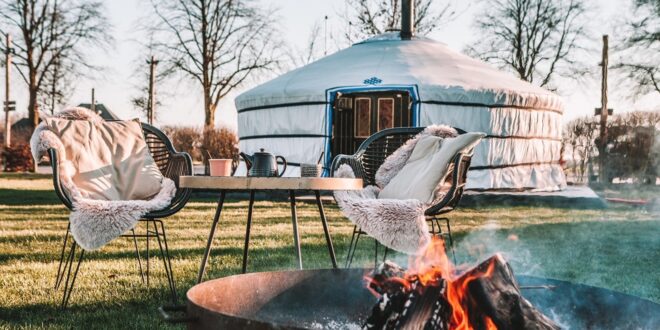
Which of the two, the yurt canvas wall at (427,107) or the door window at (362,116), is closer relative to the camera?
the yurt canvas wall at (427,107)

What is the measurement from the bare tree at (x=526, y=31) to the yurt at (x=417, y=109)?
656cm

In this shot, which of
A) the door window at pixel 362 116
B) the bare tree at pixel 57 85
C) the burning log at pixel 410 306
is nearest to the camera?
the burning log at pixel 410 306

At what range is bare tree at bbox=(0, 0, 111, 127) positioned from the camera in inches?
611

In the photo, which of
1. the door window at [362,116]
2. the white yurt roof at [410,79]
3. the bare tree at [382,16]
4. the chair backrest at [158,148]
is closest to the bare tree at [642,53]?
the bare tree at [382,16]

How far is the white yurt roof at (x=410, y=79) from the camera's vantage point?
24.9 feet

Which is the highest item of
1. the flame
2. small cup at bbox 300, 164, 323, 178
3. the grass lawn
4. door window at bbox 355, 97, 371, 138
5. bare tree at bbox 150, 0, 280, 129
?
bare tree at bbox 150, 0, 280, 129

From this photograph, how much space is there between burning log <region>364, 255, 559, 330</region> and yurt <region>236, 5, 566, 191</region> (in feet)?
20.9

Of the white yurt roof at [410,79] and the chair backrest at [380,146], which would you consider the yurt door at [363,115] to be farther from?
the chair backrest at [380,146]

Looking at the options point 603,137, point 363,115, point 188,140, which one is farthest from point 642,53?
point 188,140

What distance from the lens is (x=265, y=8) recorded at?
609 inches

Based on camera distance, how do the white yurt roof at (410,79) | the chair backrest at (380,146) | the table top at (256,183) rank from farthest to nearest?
the white yurt roof at (410,79) → the chair backrest at (380,146) → the table top at (256,183)

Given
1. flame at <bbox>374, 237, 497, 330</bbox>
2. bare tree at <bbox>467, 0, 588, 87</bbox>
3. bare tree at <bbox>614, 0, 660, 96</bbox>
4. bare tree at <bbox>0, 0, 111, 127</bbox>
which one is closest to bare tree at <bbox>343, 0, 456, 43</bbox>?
bare tree at <bbox>467, 0, 588, 87</bbox>

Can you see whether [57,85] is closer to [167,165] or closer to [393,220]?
[167,165]

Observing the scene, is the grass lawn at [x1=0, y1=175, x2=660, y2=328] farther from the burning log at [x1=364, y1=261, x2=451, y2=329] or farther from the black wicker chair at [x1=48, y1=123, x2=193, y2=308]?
the burning log at [x1=364, y1=261, x2=451, y2=329]
